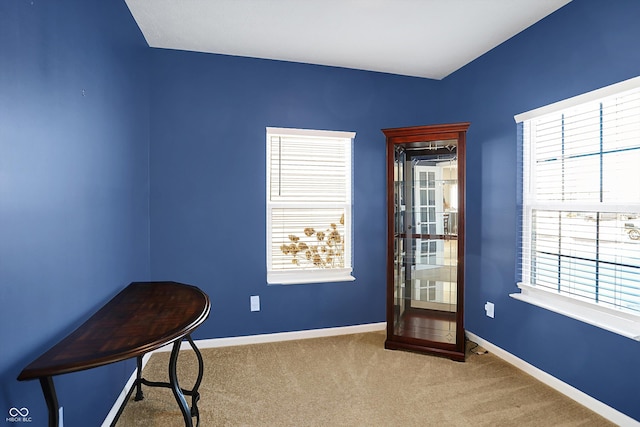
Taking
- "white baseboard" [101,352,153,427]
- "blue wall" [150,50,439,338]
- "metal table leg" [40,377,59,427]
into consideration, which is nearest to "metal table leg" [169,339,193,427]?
"metal table leg" [40,377,59,427]

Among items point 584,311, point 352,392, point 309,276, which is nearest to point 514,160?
point 584,311

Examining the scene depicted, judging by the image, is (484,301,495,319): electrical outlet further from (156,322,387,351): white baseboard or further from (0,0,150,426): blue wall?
(0,0,150,426): blue wall

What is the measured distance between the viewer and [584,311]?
7.45 ft

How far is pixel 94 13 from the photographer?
1.81 metres

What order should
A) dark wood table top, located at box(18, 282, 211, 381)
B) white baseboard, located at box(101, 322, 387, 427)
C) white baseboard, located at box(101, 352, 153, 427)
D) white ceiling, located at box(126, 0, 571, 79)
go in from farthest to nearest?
white baseboard, located at box(101, 322, 387, 427), white ceiling, located at box(126, 0, 571, 79), white baseboard, located at box(101, 352, 153, 427), dark wood table top, located at box(18, 282, 211, 381)

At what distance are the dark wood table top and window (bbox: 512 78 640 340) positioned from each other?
2.41 meters

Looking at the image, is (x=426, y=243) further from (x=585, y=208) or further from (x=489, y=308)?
(x=585, y=208)

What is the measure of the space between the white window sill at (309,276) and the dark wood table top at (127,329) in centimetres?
129

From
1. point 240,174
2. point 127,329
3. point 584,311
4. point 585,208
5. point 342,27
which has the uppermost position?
point 342,27

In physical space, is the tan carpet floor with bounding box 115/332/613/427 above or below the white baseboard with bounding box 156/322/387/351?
below

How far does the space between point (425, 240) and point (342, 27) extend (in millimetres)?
1932

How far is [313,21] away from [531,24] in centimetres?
166

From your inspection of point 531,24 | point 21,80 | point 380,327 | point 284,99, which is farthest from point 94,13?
point 380,327

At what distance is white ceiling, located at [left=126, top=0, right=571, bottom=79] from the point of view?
2.37 meters
